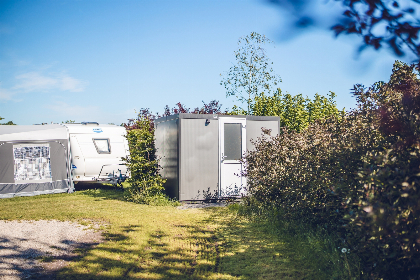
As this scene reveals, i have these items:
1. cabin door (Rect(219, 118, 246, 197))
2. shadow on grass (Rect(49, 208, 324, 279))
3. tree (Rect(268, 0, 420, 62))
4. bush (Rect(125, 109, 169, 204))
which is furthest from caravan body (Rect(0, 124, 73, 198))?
tree (Rect(268, 0, 420, 62))

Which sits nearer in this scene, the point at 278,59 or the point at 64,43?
the point at 278,59

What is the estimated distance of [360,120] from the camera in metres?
3.84

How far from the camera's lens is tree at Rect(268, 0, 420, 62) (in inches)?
54.9

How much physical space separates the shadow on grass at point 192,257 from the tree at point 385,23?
9.84 ft

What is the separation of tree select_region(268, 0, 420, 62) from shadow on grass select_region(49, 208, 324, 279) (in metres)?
3.00

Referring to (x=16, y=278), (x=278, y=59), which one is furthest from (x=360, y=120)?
(x=16, y=278)

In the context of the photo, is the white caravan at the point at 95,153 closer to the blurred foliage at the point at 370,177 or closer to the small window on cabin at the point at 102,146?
the small window on cabin at the point at 102,146

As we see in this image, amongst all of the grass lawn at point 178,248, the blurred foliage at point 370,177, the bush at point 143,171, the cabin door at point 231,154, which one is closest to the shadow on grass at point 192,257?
the grass lawn at point 178,248

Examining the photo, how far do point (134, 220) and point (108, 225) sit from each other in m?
0.57

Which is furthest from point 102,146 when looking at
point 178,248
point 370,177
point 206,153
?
point 370,177

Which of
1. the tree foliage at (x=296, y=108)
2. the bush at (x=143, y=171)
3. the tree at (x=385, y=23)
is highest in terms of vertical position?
the tree foliage at (x=296, y=108)

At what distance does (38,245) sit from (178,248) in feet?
7.20

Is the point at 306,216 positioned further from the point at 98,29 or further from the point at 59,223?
the point at 98,29

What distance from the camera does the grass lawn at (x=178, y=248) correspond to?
12.8 ft
